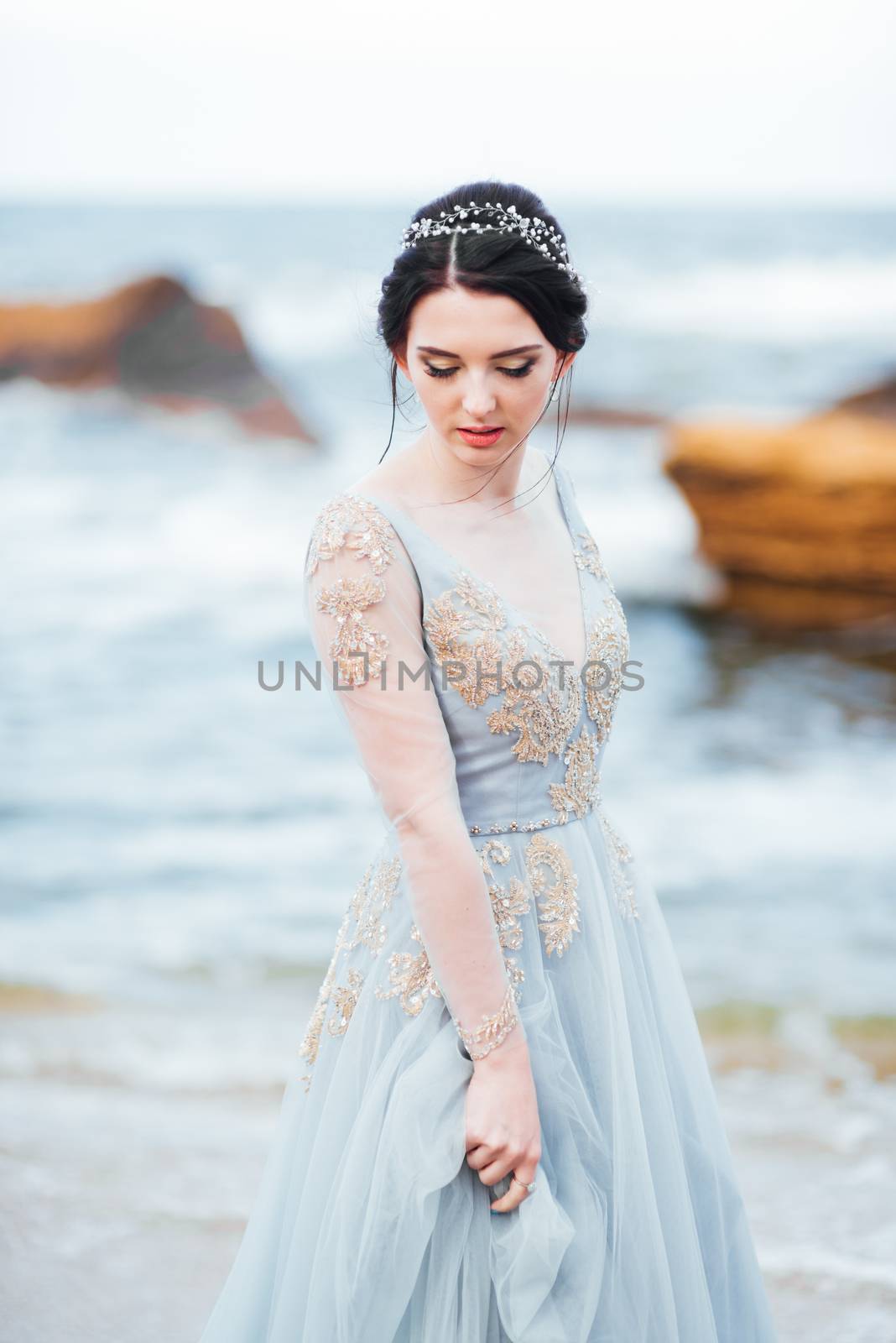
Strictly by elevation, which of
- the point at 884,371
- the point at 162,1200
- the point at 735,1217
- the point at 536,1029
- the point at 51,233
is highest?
the point at 51,233

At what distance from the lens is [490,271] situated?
3.61 ft

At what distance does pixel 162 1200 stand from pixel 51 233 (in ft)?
21.7

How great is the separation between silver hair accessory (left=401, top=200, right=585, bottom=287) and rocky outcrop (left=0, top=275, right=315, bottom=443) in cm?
830

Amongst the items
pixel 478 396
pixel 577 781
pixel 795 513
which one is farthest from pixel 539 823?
pixel 795 513

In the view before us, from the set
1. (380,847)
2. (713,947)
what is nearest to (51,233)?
(713,947)

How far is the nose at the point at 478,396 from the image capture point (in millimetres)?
1111

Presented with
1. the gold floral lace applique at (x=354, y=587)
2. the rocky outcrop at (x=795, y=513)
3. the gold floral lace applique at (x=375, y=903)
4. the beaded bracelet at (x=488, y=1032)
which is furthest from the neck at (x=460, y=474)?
the rocky outcrop at (x=795, y=513)

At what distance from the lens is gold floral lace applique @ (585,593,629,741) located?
123cm

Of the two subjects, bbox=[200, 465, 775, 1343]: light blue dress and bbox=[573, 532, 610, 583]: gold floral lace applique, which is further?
bbox=[573, 532, 610, 583]: gold floral lace applique

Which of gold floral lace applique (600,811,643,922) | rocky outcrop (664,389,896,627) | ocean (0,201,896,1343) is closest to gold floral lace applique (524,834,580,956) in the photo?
gold floral lace applique (600,811,643,922)

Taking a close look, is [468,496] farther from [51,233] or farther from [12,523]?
[12,523]

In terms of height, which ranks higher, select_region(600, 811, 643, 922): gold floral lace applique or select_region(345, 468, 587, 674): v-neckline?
select_region(345, 468, 587, 674): v-neckline

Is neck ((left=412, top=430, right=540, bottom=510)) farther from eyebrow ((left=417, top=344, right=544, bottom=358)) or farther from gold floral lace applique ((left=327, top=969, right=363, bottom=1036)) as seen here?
gold floral lace applique ((left=327, top=969, right=363, bottom=1036))

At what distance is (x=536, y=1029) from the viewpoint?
1.16m
